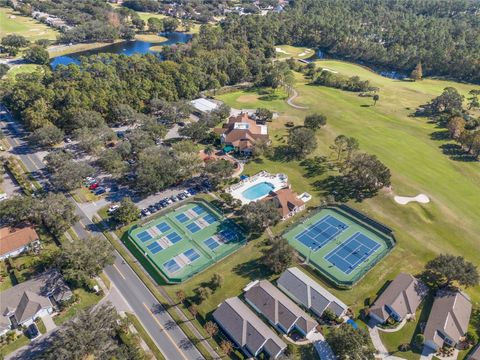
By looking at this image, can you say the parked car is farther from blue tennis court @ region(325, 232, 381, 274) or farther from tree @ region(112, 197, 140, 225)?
blue tennis court @ region(325, 232, 381, 274)

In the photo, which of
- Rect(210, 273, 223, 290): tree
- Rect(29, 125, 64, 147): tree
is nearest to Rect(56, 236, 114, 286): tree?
Rect(210, 273, 223, 290): tree

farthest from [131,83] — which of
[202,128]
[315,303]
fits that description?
[315,303]

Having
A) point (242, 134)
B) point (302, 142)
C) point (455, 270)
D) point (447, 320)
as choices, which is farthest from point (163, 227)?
point (455, 270)

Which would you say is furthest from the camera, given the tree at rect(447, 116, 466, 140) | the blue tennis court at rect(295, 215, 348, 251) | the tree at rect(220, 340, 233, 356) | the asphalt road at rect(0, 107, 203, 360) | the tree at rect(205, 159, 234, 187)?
the tree at rect(447, 116, 466, 140)

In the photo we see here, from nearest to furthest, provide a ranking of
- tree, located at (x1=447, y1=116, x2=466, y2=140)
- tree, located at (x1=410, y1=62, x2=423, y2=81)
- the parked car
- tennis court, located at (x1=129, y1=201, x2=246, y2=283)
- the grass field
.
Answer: tennis court, located at (x1=129, y1=201, x2=246, y2=283)
the grass field
the parked car
tree, located at (x1=447, y1=116, x2=466, y2=140)
tree, located at (x1=410, y1=62, x2=423, y2=81)

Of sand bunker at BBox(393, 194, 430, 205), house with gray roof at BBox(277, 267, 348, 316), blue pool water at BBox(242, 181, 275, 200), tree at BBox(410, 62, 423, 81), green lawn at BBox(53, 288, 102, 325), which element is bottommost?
green lawn at BBox(53, 288, 102, 325)

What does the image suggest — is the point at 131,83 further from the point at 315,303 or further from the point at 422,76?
the point at 422,76
